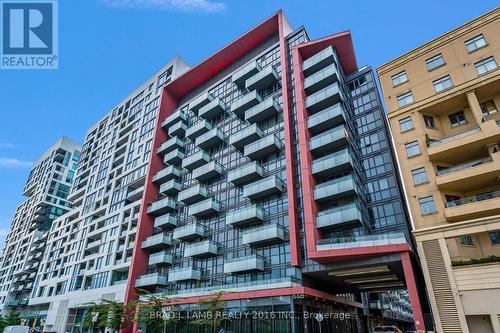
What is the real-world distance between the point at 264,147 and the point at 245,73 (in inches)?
601

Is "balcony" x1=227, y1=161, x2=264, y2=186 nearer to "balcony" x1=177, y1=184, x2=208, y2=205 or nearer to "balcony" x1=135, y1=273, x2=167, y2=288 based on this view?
"balcony" x1=177, y1=184, x2=208, y2=205

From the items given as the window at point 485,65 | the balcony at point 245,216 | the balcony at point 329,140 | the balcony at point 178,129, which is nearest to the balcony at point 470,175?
the window at point 485,65

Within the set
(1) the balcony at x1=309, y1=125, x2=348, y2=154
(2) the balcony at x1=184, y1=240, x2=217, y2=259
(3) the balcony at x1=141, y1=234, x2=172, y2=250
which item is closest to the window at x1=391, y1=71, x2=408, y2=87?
(1) the balcony at x1=309, y1=125, x2=348, y2=154

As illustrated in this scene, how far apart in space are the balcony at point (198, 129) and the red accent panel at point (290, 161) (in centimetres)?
1537

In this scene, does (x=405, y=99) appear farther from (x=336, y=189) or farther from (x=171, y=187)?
(x=171, y=187)

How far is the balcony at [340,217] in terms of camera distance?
32.1m

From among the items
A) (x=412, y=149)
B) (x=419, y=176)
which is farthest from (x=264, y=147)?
(x=419, y=176)

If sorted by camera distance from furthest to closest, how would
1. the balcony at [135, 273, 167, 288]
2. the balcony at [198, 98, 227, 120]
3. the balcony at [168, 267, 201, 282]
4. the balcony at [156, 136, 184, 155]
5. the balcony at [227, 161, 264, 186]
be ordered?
1. the balcony at [156, 136, 184, 155]
2. the balcony at [198, 98, 227, 120]
3. the balcony at [135, 273, 167, 288]
4. the balcony at [227, 161, 264, 186]
5. the balcony at [168, 267, 201, 282]

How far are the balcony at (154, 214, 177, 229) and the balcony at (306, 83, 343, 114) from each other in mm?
27041

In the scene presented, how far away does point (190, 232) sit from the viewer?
44281 millimetres

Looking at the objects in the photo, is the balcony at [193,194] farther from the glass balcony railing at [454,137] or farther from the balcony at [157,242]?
the glass balcony railing at [454,137]

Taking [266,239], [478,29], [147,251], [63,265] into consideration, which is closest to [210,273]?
[266,239]

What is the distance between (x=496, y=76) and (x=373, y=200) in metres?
17.3

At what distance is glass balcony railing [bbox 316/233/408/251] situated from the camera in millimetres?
28825
